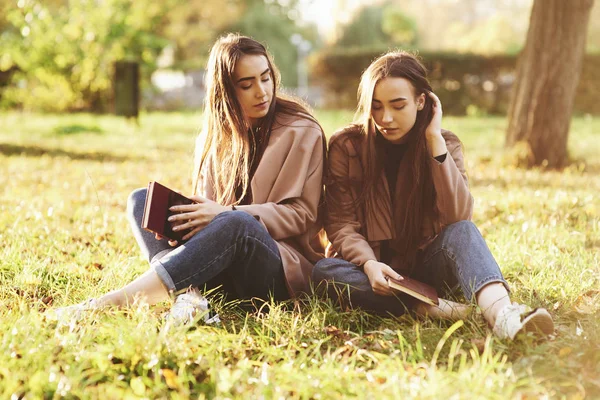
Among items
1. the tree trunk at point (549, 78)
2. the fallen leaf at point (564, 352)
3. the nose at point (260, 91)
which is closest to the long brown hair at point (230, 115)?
the nose at point (260, 91)

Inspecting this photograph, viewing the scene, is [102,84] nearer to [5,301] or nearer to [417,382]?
[5,301]

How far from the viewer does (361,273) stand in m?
3.21

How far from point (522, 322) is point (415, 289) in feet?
1.63

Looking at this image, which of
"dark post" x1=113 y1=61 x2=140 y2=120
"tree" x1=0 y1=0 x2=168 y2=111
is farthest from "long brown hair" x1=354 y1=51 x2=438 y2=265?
"tree" x1=0 y1=0 x2=168 y2=111

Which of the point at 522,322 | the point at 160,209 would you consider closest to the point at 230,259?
the point at 160,209

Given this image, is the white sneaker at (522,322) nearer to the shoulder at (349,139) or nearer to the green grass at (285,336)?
the green grass at (285,336)

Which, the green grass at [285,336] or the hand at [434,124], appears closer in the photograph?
the green grass at [285,336]

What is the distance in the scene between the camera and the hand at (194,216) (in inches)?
122

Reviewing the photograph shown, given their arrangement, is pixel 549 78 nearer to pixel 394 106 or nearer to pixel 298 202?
pixel 394 106

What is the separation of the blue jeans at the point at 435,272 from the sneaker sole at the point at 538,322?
1.00 feet

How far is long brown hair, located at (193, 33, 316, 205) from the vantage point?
3.45 m

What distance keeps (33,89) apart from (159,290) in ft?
54.7

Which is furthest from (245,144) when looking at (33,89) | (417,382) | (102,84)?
(33,89)

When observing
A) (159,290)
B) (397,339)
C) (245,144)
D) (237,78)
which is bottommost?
Result: (397,339)
